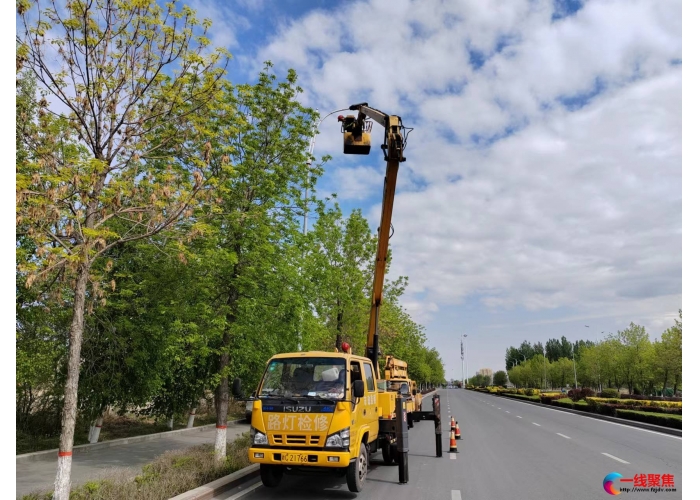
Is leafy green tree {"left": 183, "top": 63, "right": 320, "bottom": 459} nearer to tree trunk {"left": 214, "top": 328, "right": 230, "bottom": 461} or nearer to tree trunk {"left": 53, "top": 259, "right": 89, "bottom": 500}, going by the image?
tree trunk {"left": 214, "top": 328, "right": 230, "bottom": 461}

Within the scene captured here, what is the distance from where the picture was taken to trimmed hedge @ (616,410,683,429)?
1971 cm

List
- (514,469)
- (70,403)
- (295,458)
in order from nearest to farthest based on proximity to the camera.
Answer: (70,403) < (295,458) < (514,469)

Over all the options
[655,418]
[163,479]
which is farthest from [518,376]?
[163,479]

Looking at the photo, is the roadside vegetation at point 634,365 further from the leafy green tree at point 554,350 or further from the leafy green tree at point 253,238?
the leafy green tree at point 554,350

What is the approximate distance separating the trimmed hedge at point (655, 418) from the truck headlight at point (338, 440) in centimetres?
1795

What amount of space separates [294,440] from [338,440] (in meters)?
0.73

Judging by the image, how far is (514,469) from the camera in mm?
10719

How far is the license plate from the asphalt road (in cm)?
92

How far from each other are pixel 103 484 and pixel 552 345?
186682 mm

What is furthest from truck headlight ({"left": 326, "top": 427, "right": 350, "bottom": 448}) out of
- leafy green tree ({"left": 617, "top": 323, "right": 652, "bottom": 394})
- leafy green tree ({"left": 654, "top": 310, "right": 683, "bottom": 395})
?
leafy green tree ({"left": 617, "top": 323, "right": 652, "bottom": 394})

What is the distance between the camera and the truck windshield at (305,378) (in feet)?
27.2

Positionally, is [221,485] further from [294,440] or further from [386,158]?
[386,158]

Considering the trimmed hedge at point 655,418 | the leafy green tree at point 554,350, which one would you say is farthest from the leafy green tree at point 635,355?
the leafy green tree at point 554,350

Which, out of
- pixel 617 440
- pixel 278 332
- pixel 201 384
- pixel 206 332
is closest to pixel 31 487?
pixel 206 332
